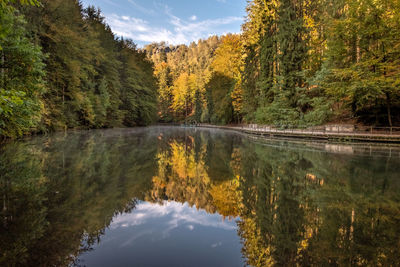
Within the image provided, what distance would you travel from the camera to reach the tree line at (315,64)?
19812mm

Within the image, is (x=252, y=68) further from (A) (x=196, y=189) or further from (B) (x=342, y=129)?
(A) (x=196, y=189)

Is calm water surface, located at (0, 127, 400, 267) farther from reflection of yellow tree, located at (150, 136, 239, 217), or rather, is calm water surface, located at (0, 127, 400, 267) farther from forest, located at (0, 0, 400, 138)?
forest, located at (0, 0, 400, 138)

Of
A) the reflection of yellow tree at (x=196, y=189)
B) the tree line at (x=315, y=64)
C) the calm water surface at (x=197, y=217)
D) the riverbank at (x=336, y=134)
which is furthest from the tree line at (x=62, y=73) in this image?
the riverbank at (x=336, y=134)

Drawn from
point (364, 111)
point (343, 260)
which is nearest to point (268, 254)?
point (343, 260)

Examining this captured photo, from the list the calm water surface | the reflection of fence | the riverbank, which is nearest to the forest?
the reflection of fence

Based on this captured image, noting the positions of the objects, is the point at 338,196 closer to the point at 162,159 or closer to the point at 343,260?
the point at 343,260

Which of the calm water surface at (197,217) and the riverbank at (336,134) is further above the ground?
the riverbank at (336,134)

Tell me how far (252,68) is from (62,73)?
25.8 m

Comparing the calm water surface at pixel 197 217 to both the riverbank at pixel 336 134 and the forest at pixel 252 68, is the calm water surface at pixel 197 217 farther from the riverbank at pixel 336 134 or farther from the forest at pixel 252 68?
the riverbank at pixel 336 134

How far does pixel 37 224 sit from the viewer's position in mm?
4387

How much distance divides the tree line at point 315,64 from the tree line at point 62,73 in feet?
61.1

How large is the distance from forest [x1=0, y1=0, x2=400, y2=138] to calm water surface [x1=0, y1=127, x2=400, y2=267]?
7.46 ft

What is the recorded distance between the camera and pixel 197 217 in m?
5.53

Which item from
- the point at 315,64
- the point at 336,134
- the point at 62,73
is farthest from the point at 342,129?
the point at 62,73
